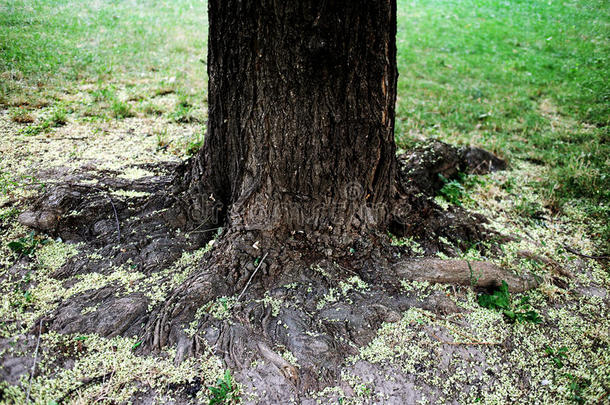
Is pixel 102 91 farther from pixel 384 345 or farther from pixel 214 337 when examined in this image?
pixel 384 345

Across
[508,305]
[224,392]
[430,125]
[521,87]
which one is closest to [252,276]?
[224,392]

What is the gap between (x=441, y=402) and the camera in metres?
2.05

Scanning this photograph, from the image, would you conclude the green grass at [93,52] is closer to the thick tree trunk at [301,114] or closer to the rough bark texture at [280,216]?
the rough bark texture at [280,216]

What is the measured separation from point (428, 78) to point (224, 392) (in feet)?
24.8

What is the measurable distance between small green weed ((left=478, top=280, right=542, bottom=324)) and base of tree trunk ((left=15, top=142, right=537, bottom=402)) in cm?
11

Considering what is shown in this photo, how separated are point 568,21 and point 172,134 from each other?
1339cm

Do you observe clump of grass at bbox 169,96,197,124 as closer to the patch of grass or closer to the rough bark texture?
the rough bark texture

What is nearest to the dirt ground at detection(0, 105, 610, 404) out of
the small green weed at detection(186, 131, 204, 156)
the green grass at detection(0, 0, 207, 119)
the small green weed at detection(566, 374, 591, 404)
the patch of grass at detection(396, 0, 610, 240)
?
the small green weed at detection(566, 374, 591, 404)

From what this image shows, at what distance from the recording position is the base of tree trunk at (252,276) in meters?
2.18

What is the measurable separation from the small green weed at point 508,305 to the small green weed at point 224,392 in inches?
68.9

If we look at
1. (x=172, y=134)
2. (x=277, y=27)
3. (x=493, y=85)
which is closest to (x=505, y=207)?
(x=277, y=27)

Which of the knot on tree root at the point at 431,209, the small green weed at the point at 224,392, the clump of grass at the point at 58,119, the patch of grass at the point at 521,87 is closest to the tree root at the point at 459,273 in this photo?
the knot on tree root at the point at 431,209

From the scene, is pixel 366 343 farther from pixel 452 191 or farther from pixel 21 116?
pixel 21 116

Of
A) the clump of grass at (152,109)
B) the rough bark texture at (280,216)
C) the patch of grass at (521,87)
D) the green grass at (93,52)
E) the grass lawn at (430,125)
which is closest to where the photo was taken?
the rough bark texture at (280,216)
